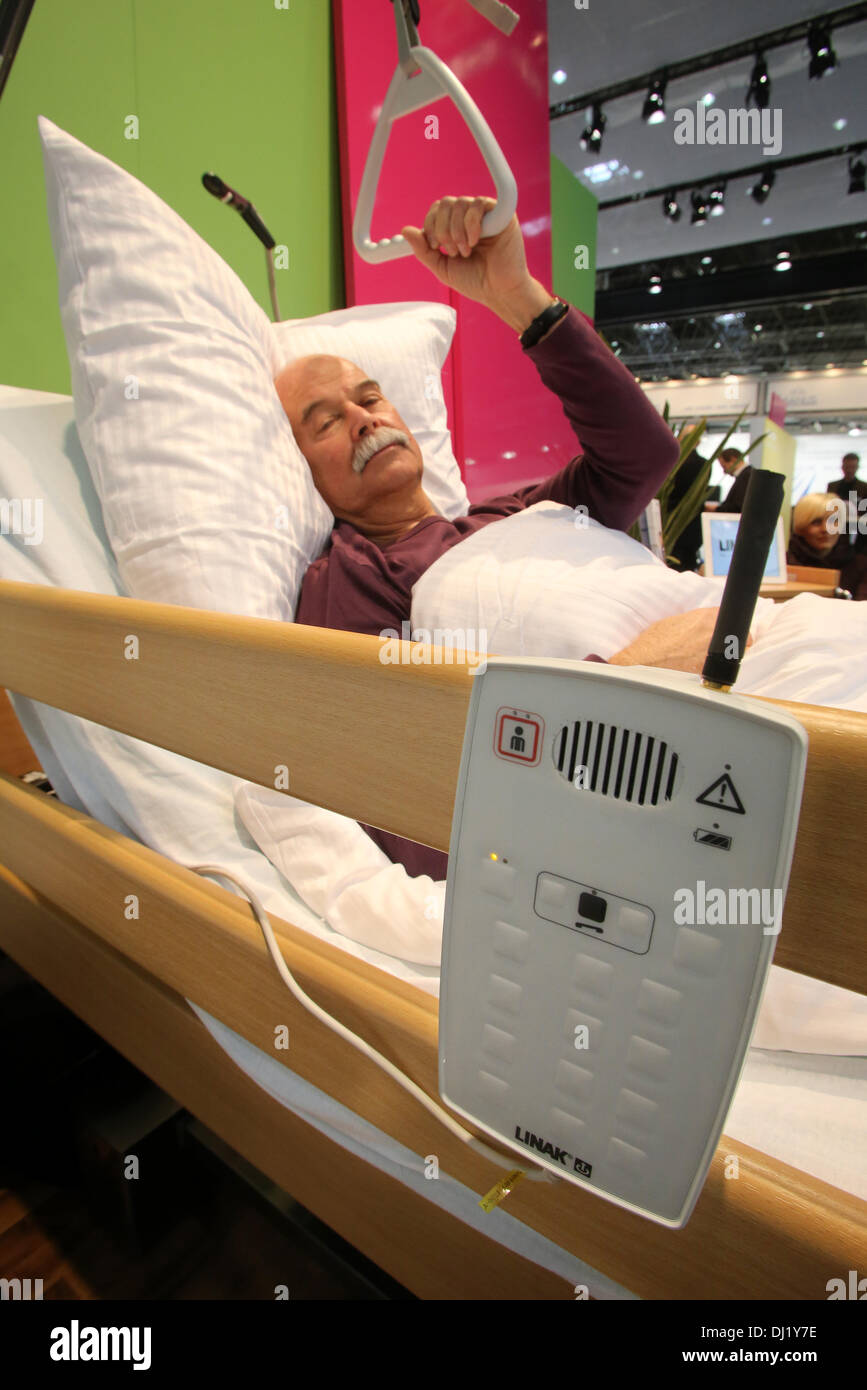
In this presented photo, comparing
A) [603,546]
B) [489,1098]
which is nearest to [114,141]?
[603,546]

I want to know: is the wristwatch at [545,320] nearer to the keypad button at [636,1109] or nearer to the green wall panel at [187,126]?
the green wall panel at [187,126]

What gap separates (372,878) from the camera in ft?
2.01

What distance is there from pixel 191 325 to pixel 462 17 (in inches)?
68.0

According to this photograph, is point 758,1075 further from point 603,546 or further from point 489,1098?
point 603,546

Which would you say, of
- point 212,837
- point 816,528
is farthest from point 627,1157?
point 816,528

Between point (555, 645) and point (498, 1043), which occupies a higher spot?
point (555, 645)

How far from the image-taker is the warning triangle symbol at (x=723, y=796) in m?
0.23

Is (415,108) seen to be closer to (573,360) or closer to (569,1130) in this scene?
(573,360)

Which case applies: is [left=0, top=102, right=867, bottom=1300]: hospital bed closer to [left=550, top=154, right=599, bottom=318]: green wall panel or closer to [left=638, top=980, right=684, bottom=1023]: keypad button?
[left=638, top=980, right=684, bottom=1023]: keypad button

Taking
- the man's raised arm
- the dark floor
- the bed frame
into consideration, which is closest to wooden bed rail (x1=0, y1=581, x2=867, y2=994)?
the bed frame

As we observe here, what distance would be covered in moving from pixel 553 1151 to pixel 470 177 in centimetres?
221

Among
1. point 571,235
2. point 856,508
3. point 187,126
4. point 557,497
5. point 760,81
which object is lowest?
point 557,497

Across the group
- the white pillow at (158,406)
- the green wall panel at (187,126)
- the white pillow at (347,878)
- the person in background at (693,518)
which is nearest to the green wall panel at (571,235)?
the person in background at (693,518)

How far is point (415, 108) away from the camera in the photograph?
35.6 inches
